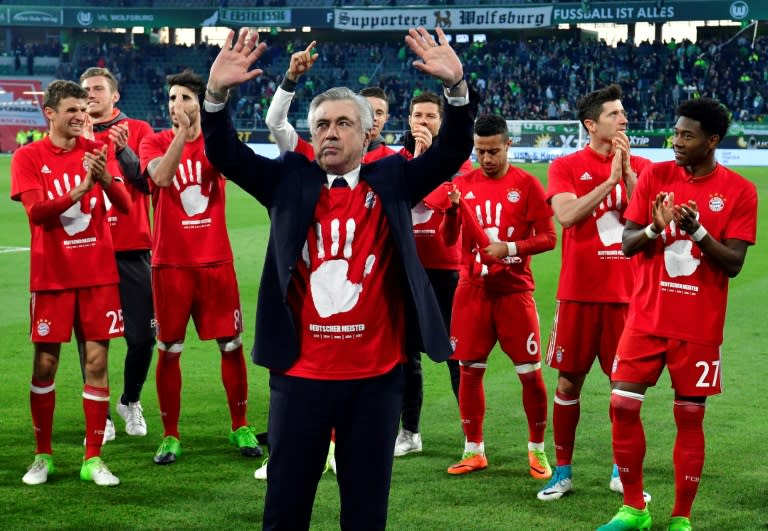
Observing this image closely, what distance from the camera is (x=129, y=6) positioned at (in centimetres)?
5503

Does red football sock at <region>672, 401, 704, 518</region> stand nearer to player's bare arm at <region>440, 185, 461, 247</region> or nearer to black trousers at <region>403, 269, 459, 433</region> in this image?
player's bare arm at <region>440, 185, 461, 247</region>

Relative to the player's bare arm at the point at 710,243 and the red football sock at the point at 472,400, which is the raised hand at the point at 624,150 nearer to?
the player's bare arm at the point at 710,243

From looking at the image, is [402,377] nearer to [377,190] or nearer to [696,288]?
[377,190]

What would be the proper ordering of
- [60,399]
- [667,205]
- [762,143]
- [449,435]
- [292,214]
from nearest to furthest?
1. [292,214]
2. [667,205]
3. [449,435]
4. [60,399]
5. [762,143]

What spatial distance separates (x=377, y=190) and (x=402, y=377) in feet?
2.39

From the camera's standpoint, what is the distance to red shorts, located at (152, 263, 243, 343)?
22.6 ft

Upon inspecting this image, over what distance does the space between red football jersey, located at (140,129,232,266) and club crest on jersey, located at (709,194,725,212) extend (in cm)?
301

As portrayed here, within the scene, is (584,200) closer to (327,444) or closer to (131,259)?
(327,444)

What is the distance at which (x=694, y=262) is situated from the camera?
17.4 feet

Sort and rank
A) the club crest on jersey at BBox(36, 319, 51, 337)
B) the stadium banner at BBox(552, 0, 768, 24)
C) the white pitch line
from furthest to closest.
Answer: the stadium banner at BBox(552, 0, 768, 24)
the white pitch line
the club crest on jersey at BBox(36, 319, 51, 337)

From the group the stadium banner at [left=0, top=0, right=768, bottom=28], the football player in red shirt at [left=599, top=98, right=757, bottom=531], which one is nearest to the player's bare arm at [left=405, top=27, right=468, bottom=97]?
the football player in red shirt at [left=599, top=98, right=757, bottom=531]

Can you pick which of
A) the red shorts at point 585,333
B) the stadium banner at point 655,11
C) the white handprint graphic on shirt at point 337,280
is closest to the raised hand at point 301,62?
the white handprint graphic on shirt at point 337,280

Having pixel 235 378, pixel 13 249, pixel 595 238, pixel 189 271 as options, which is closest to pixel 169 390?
pixel 235 378

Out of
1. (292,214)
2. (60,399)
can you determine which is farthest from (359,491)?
(60,399)
